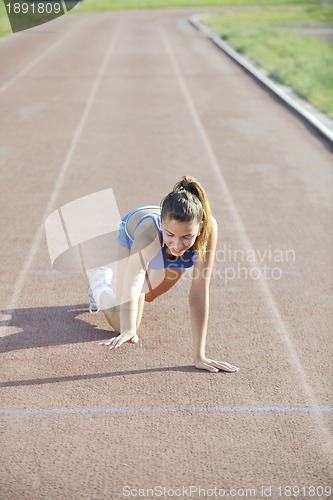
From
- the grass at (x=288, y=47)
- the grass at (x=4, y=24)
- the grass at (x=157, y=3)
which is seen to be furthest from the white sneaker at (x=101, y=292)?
the grass at (x=157, y=3)

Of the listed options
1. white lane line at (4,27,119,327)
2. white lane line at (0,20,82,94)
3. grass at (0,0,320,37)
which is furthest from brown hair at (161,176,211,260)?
grass at (0,0,320,37)

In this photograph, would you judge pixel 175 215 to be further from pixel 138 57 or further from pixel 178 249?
pixel 138 57

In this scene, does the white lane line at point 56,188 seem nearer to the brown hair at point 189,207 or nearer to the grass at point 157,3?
the brown hair at point 189,207

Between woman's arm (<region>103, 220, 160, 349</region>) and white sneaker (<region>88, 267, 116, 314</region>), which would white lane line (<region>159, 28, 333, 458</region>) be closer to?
woman's arm (<region>103, 220, 160, 349</region>)

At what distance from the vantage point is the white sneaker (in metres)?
5.84

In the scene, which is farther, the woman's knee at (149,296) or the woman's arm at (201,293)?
the woman's knee at (149,296)

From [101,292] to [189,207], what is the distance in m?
1.66

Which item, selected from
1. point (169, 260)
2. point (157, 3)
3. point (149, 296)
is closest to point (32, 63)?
point (149, 296)

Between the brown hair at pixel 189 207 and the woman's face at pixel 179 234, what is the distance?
0.03 meters

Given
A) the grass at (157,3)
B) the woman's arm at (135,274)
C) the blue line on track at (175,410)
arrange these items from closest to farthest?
the blue line on track at (175,410) < the woman's arm at (135,274) < the grass at (157,3)

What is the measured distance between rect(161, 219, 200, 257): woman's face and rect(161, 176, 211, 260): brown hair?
0.11ft

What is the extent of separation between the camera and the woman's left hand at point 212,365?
5219 mm

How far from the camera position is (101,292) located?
5953 millimetres

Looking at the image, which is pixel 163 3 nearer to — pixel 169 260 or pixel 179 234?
Result: pixel 169 260
